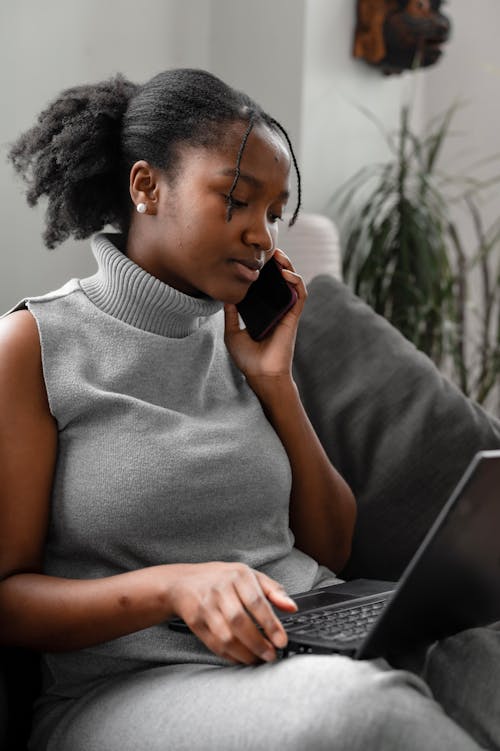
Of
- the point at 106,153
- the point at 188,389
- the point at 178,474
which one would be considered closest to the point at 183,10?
the point at 106,153

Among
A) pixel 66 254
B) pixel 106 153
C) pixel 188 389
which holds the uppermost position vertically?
pixel 106 153

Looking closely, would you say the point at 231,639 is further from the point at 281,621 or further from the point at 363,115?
the point at 363,115

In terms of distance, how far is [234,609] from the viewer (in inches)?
37.6

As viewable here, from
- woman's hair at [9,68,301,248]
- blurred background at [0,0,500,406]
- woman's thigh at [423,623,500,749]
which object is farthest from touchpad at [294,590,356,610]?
blurred background at [0,0,500,406]

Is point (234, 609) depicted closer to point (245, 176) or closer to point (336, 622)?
point (336, 622)

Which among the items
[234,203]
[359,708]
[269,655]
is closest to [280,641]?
[269,655]

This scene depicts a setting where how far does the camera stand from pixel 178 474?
1.18 meters

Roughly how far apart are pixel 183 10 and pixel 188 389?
1.54m

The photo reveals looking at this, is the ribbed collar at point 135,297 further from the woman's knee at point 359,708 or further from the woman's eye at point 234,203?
the woman's knee at point 359,708

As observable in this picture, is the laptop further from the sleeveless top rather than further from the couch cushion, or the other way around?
the couch cushion

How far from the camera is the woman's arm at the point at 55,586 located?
967 mm

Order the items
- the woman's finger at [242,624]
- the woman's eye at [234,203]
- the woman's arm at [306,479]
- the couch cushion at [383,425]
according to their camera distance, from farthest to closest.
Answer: the couch cushion at [383,425], the woman's arm at [306,479], the woman's eye at [234,203], the woman's finger at [242,624]

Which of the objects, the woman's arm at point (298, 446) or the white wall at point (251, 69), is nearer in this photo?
the woman's arm at point (298, 446)

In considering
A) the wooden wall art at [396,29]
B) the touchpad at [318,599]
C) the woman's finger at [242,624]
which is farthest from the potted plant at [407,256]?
the woman's finger at [242,624]
